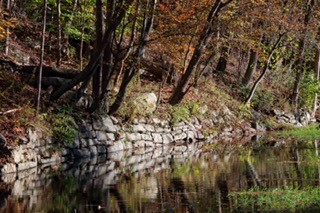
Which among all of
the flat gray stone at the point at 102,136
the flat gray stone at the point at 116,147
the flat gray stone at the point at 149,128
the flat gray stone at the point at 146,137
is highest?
the flat gray stone at the point at 149,128

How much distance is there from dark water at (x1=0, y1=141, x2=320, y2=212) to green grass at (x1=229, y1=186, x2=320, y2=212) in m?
0.17

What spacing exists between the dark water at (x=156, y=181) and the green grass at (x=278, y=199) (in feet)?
0.56

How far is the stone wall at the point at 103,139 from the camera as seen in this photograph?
15.8 meters

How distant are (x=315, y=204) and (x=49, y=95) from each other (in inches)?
452

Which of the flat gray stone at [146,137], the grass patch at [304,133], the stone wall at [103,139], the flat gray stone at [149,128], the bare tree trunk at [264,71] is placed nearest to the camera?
the stone wall at [103,139]

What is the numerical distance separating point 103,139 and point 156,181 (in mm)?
6336

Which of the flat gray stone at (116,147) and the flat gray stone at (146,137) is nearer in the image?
the flat gray stone at (116,147)

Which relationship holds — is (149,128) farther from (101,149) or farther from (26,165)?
(26,165)

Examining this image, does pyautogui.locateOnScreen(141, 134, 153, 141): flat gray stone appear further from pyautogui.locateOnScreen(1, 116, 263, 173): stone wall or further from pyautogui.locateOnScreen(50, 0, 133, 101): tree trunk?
pyautogui.locateOnScreen(50, 0, 133, 101): tree trunk

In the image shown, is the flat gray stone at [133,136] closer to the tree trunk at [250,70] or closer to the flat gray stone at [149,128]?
the flat gray stone at [149,128]

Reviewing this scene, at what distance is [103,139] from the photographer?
19.4 m

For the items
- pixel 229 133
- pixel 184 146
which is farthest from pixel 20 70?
pixel 229 133

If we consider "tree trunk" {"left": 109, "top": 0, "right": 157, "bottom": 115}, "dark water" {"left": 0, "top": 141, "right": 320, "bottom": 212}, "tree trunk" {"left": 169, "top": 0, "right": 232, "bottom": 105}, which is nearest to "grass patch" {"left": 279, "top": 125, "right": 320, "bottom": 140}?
"tree trunk" {"left": 169, "top": 0, "right": 232, "bottom": 105}

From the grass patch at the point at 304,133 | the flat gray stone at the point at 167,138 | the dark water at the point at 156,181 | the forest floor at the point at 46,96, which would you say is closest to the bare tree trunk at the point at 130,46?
the forest floor at the point at 46,96
